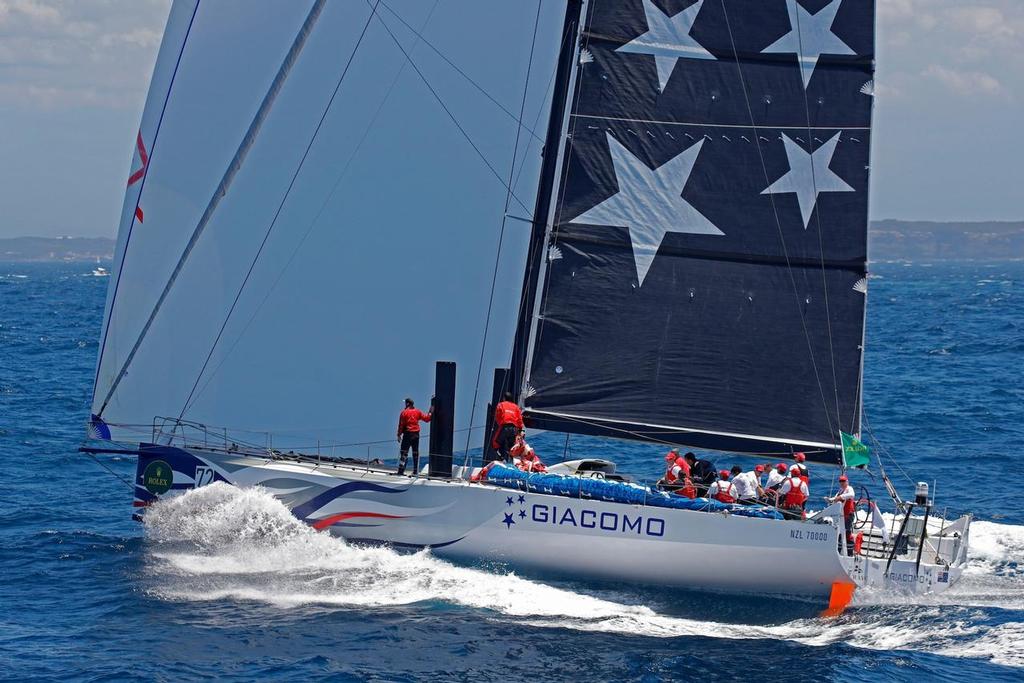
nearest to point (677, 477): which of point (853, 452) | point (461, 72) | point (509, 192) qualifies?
point (853, 452)

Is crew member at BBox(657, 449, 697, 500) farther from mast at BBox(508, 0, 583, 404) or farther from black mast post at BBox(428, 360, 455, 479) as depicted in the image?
black mast post at BBox(428, 360, 455, 479)

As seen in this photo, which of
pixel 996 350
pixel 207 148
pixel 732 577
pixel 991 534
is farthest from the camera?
pixel 996 350

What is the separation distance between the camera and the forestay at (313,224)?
21406 mm

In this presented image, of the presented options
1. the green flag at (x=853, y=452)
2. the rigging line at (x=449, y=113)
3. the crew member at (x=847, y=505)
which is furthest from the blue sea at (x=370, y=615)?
the rigging line at (x=449, y=113)

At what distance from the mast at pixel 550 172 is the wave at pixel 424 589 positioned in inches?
140

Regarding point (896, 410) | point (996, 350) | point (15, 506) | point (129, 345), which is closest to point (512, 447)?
point (129, 345)

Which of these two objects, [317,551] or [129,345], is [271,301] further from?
[317,551]

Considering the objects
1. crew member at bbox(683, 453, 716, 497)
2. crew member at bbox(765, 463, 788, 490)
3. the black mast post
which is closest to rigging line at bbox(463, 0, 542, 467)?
the black mast post

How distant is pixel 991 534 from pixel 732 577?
7.67 metres

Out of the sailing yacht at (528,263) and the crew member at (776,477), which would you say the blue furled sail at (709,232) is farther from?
the crew member at (776,477)

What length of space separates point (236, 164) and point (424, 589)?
7578mm

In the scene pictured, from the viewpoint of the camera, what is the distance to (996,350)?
6362 cm

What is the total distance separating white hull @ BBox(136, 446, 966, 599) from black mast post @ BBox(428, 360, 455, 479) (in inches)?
22.5

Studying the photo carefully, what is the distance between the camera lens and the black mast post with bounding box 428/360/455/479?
21562mm
